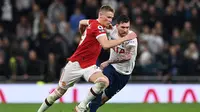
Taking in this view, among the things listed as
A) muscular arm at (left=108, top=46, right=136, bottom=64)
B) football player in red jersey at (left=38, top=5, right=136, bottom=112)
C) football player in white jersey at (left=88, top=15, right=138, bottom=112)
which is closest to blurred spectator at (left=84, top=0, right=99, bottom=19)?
football player in white jersey at (left=88, top=15, right=138, bottom=112)

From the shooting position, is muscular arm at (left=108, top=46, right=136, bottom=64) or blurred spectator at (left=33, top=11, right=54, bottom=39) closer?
muscular arm at (left=108, top=46, right=136, bottom=64)

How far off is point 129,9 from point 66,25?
236 centimetres

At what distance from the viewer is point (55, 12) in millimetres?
20359

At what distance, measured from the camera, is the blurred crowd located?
62.7 feet

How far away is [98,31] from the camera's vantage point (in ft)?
35.4

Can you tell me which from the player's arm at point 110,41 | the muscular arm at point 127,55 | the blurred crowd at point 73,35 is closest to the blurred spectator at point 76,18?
the blurred crowd at point 73,35

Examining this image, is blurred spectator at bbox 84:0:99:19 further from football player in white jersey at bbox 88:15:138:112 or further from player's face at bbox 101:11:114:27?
player's face at bbox 101:11:114:27

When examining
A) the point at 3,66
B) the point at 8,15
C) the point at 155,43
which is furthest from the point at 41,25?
the point at 155,43

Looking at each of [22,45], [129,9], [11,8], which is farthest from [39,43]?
[129,9]

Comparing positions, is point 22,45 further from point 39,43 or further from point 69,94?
point 69,94

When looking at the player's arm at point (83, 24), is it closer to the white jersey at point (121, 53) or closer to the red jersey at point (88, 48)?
the red jersey at point (88, 48)

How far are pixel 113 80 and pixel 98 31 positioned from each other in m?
1.82

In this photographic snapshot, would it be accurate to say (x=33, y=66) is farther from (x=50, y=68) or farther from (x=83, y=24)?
(x=83, y=24)

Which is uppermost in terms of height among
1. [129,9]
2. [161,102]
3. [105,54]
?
[129,9]
